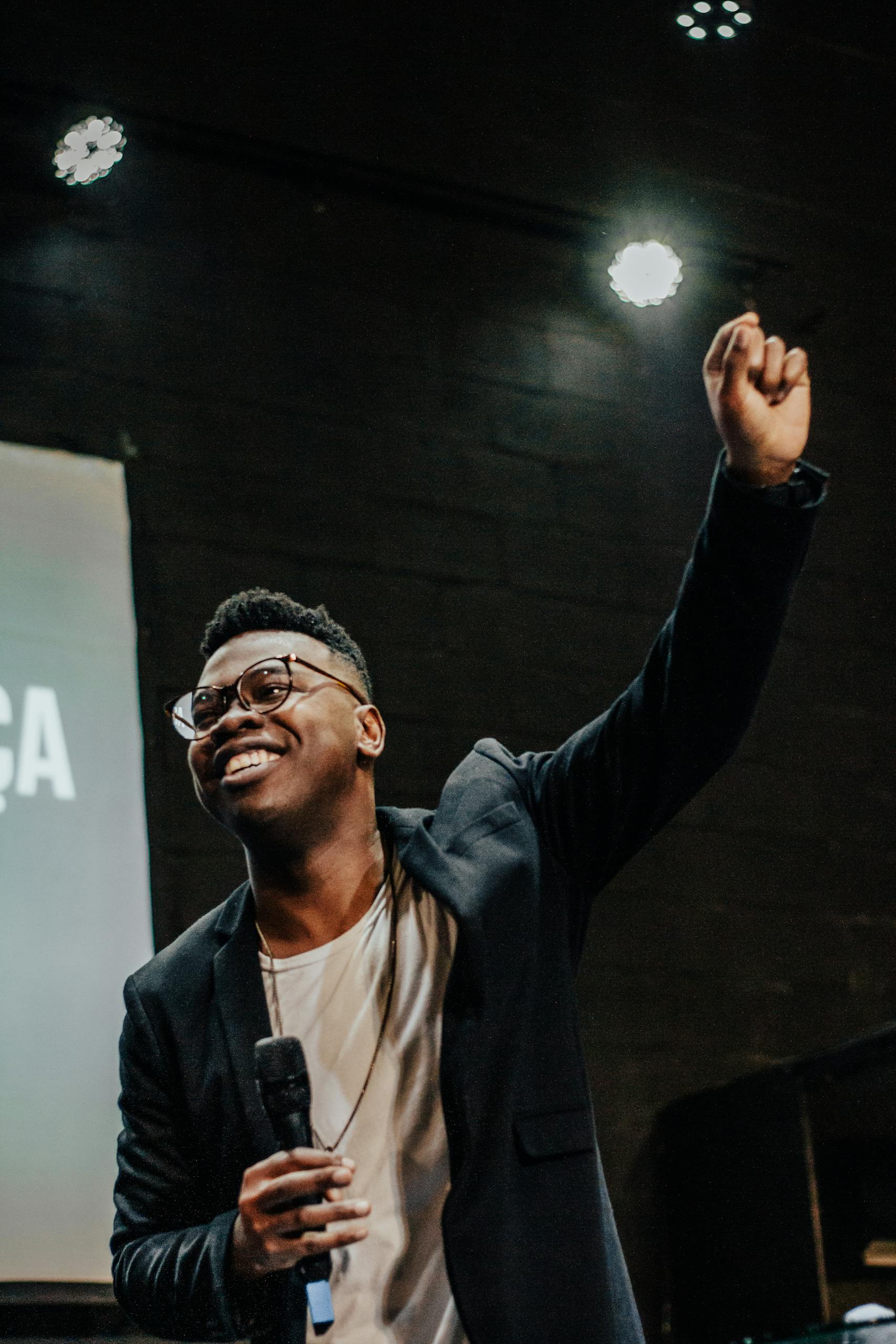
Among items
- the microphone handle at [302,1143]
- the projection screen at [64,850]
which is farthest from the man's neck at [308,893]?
the projection screen at [64,850]

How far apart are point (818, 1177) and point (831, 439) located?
242 centimetres

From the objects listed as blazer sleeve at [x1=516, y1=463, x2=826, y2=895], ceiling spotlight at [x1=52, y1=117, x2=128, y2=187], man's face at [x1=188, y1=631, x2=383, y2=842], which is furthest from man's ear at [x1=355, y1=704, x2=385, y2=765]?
ceiling spotlight at [x1=52, y1=117, x2=128, y2=187]

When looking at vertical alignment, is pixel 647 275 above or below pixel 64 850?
above

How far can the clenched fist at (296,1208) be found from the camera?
4.58 feet

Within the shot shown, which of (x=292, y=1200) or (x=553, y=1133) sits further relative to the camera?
(x=553, y=1133)

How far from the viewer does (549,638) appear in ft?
13.1

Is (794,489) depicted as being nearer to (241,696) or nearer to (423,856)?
(423,856)

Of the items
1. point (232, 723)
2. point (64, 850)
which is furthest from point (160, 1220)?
point (64, 850)

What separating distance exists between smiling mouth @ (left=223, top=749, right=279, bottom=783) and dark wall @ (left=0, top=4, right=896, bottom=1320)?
1.43 m

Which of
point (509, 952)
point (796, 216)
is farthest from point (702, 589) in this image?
point (796, 216)

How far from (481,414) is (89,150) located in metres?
1.24

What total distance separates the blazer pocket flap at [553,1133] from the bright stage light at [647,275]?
302 centimetres

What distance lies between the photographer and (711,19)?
12.9 ft

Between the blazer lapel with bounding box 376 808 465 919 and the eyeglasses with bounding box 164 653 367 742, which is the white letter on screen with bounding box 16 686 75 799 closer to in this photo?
the eyeglasses with bounding box 164 653 367 742
